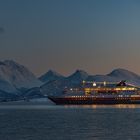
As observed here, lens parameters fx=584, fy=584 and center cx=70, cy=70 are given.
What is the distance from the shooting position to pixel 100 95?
139 metres

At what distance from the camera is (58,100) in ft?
459

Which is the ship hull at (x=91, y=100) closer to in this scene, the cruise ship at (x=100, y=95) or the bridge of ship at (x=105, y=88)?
the cruise ship at (x=100, y=95)

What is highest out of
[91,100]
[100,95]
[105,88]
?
[105,88]

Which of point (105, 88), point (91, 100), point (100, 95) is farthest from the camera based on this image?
point (105, 88)

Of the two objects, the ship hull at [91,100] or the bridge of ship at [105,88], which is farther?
the bridge of ship at [105,88]

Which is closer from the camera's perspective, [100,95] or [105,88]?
[100,95]

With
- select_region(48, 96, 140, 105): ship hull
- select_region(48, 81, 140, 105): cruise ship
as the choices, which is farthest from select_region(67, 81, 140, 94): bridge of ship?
select_region(48, 96, 140, 105): ship hull

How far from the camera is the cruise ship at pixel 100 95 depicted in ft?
448

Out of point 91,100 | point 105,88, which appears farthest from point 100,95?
point 105,88

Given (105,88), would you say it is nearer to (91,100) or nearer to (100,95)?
(100,95)

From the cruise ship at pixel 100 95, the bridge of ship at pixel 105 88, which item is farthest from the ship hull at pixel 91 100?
the bridge of ship at pixel 105 88
